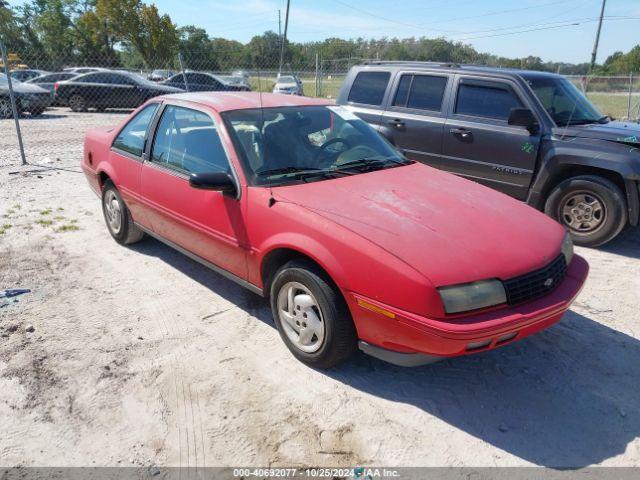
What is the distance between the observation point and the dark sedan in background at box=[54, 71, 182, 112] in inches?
682

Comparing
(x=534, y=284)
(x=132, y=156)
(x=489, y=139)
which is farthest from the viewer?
(x=489, y=139)

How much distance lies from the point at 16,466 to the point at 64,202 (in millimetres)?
5050

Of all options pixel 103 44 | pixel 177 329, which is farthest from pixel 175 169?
pixel 103 44

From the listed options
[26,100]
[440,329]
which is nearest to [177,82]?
[26,100]

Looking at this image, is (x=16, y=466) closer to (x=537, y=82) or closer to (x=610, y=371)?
(x=610, y=371)

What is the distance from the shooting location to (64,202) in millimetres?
6773

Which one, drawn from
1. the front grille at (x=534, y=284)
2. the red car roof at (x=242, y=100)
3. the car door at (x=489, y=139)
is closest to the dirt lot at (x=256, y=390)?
the front grille at (x=534, y=284)

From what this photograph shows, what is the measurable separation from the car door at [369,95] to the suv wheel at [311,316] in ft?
13.5

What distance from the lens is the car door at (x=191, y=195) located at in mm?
3541

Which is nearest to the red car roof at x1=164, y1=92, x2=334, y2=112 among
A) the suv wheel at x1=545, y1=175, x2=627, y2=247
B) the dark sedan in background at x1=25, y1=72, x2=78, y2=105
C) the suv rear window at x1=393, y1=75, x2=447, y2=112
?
the suv rear window at x1=393, y1=75, x2=447, y2=112

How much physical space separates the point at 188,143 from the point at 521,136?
12.3 ft

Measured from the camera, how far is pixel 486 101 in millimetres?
5984

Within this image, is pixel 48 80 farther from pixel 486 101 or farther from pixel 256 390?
pixel 256 390

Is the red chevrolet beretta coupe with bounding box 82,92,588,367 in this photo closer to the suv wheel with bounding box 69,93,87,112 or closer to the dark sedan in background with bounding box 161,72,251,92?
the dark sedan in background with bounding box 161,72,251,92
